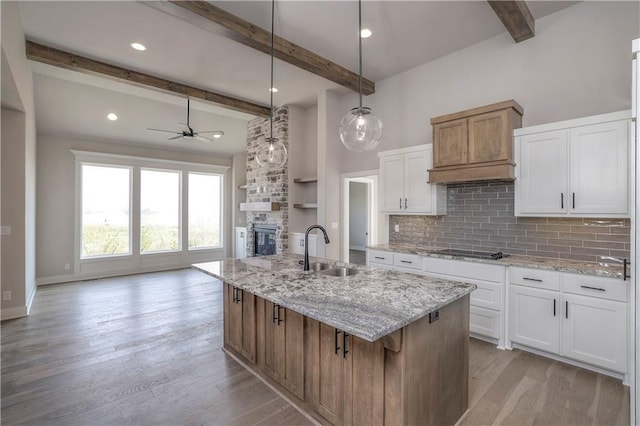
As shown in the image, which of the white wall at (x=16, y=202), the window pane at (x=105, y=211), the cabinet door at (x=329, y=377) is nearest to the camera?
the cabinet door at (x=329, y=377)

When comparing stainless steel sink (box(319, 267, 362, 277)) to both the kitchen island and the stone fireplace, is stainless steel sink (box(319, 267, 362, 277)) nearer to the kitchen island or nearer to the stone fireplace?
the kitchen island

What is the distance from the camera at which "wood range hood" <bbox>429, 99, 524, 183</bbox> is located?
10.5 feet

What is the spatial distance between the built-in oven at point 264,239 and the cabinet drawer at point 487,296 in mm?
3930

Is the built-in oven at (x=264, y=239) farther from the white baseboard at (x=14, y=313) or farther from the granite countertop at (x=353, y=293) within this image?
the white baseboard at (x=14, y=313)

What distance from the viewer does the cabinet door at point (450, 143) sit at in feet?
11.6

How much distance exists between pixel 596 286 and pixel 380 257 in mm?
2211

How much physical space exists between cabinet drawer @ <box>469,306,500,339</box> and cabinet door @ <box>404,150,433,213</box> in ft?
4.33

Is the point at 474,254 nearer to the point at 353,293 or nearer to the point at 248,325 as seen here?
the point at 353,293

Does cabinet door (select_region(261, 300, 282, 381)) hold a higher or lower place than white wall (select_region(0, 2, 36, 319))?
lower

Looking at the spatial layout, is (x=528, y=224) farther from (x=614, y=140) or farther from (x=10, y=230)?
(x=10, y=230)

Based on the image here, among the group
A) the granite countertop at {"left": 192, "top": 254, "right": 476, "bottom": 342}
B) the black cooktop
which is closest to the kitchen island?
the granite countertop at {"left": 192, "top": 254, "right": 476, "bottom": 342}

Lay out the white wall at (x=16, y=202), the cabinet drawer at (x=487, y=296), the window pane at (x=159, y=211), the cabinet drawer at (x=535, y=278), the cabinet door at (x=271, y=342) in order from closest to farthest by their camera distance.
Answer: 1. the cabinet door at (x=271, y=342)
2. the cabinet drawer at (x=535, y=278)
3. the cabinet drawer at (x=487, y=296)
4. the white wall at (x=16, y=202)
5. the window pane at (x=159, y=211)

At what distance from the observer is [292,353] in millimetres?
2252

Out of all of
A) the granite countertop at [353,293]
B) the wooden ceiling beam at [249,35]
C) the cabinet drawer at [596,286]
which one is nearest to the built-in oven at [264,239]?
the wooden ceiling beam at [249,35]
